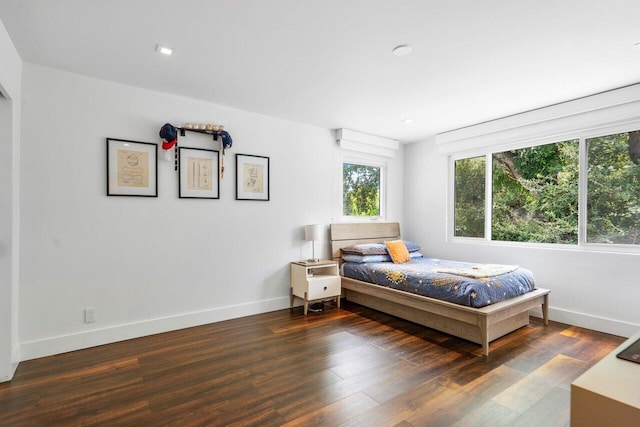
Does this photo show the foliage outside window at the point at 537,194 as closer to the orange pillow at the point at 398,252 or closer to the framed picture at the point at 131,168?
the orange pillow at the point at 398,252

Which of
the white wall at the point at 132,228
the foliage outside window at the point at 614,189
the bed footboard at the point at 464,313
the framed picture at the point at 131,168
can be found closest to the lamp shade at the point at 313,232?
the white wall at the point at 132,228

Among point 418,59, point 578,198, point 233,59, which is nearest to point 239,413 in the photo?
point 233,59

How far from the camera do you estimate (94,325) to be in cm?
295

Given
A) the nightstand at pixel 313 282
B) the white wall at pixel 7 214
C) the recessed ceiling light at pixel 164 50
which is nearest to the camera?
the white wall at pixel 7 214

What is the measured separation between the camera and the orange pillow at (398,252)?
4.34 m

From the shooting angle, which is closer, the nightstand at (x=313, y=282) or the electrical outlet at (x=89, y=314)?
the electrical outlet at (x=89, y=314)

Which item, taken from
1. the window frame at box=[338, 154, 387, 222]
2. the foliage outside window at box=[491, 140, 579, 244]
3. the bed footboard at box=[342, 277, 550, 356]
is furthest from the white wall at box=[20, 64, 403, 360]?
the foliage outside window at box=[491, 140, 579, 244]

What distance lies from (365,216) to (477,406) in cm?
334

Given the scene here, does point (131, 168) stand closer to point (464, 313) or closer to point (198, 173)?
point (198, 173)

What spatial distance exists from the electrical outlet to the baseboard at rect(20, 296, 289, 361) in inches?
3.9

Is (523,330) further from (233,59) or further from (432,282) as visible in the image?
(233,59)

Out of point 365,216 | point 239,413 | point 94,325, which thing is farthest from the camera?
point 365,216

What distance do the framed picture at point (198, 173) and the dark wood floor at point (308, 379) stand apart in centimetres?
146

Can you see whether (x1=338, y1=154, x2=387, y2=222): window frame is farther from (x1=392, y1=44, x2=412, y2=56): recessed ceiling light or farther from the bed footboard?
(x1=392, y1=44, x2=412, y2=56): recessed ceiling light
